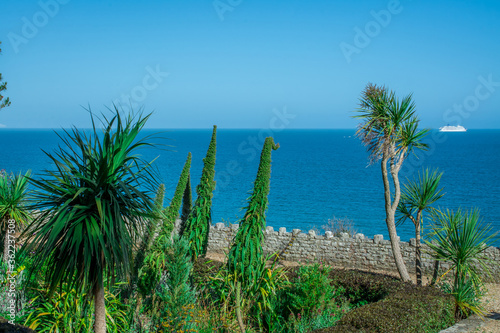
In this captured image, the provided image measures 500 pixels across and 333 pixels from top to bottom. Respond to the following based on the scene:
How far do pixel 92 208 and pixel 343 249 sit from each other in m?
12.0

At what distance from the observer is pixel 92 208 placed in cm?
702

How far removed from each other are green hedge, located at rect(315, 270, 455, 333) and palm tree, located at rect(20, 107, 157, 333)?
407 centimetres

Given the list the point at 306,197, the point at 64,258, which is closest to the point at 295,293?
the point at 64,258

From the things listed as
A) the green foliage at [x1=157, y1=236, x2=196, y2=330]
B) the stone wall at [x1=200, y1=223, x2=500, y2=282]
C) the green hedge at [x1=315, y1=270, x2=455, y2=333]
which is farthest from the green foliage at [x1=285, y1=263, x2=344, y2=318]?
the stone wall at [x1=200, y1=223, x2=500, y2=282]

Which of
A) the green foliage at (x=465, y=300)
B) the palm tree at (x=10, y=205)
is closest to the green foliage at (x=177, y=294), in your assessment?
the palm tree at (x=10, y=205)

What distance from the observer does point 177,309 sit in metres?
9.58

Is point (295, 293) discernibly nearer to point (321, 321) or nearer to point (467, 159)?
point (321, 321)

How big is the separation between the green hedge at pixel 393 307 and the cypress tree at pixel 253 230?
259 centimetres

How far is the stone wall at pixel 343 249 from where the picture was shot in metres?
16.2

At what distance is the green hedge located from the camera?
846 centimetres

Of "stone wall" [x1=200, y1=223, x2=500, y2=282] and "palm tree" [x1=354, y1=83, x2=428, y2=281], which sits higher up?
"palm tree" [x1=354, y1=83, x2=428, y2=281]

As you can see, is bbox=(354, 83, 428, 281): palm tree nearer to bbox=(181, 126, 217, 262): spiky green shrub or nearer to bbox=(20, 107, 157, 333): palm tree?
bbox=(181, 126, 217, 262): spiky green shrub

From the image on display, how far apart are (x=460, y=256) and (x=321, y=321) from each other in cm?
419

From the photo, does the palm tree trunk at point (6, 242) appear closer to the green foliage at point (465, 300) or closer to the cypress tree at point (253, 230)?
the cypress tree at point (253, 230)
